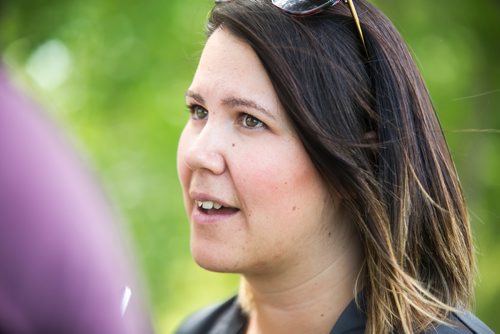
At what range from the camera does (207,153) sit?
110 inches

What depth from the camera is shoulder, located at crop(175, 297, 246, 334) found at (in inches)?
133

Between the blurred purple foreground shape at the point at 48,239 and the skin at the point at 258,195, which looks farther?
the skin at the point at 258,195

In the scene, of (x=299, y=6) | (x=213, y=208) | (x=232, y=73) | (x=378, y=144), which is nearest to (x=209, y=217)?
(x=213, y=208)

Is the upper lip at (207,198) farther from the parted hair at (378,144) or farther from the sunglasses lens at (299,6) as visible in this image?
the sunglasses lens at (299,6)

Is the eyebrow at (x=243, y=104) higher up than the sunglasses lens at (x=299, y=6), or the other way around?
the sunglasses lens at (x=299, y=6)

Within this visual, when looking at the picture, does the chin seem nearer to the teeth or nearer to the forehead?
the teeth

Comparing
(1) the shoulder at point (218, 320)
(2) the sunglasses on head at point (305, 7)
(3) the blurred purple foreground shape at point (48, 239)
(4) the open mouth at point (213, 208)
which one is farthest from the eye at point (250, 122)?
(3) the blurred purple foreground shape at point (48, 239)

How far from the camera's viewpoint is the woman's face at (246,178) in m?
2.77

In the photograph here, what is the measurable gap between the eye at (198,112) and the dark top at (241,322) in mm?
946

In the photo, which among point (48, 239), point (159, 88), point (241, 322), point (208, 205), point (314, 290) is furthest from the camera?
point (159, 88)

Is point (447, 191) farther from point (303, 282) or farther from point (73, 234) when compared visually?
point (73, 234)

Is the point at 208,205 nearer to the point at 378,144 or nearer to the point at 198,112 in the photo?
the point at 198,112

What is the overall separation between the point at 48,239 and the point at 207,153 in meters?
1.66

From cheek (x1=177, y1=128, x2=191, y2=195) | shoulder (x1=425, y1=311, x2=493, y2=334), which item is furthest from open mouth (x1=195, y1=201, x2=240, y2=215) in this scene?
shoulder (x1=425, y1=311, x2=493, y2=334)
